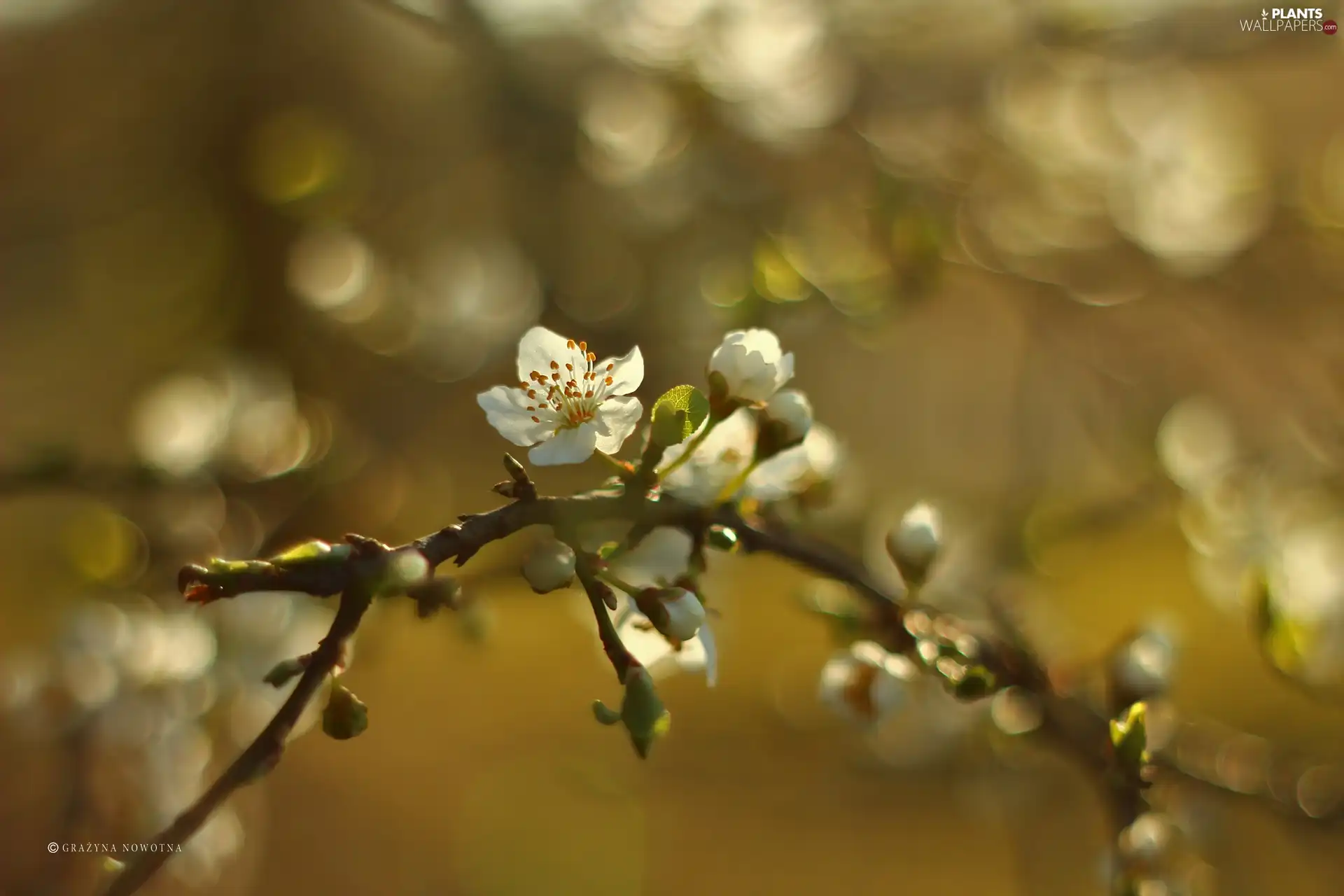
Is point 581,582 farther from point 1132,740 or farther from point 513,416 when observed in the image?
point 1132,740

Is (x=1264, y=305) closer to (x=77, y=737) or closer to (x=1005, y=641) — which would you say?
(x=1005, y=641)

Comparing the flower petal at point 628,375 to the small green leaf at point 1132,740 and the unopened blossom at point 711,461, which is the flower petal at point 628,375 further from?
the small green leaf at point 1132,740

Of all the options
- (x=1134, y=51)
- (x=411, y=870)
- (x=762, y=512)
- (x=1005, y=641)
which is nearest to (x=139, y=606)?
(x=762, y=512)

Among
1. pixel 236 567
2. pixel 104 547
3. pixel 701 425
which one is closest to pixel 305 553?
pixel 236 567

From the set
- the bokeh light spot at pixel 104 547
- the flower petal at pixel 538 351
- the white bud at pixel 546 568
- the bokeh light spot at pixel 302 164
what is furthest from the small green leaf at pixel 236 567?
the bokeh light spot at pixel 302 164

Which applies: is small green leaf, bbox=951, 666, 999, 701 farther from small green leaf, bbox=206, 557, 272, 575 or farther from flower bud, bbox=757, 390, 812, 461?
small green leaf, bbox=206, 557, 272, 575

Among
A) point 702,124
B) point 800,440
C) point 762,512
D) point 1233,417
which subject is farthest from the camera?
point 1233,417

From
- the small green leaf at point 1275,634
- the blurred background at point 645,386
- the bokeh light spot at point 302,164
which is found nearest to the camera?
the small green leaf at point 1275,634
